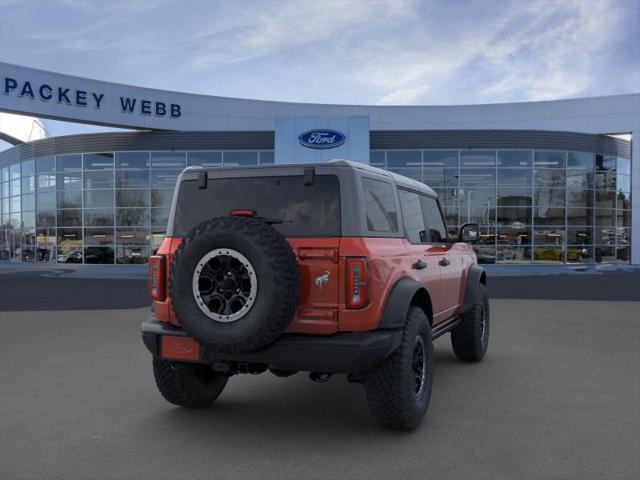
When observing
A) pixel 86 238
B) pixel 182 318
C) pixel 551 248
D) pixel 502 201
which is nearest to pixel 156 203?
pixel 86 238

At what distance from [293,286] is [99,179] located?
88.0 feet

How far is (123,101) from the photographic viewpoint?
88.6ft

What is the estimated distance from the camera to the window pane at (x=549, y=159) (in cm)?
2717

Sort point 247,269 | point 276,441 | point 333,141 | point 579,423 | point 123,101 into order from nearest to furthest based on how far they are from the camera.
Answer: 1. point 247,269
2. point 276,441
3. point 579,423
4. point 333,141
5. point 123,101

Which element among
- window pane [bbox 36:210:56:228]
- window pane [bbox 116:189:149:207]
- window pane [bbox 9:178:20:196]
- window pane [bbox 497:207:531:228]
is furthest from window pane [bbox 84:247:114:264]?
window pane [bbox 497:207:531:228]

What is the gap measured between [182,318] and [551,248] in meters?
26.4

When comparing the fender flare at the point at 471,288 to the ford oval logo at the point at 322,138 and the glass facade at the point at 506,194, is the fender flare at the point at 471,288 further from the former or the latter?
the glass facade at the point at 506,194

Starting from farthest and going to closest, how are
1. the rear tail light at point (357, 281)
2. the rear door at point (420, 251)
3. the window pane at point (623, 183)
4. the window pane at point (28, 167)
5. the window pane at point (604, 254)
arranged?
the window pane at point (28, 167), the window pane at point (623, 183), the window pane at point (604, 254), the rear door at point (420, 251), the rear tail light at point (357, 281)

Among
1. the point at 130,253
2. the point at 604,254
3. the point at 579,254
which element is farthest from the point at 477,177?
the point at 130,253

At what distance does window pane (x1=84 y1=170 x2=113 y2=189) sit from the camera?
2792cm

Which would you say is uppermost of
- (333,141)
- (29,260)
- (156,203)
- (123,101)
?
(123,101)

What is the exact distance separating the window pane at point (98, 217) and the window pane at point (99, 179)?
3.91 ft

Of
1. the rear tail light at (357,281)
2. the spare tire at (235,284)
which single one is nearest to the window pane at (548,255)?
the rear tail light at (357,281)

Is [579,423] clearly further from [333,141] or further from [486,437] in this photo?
[333,141]
